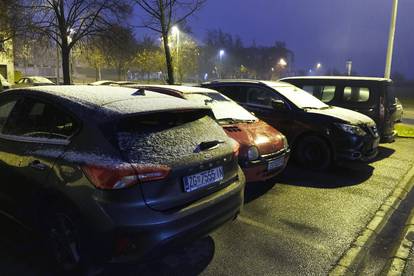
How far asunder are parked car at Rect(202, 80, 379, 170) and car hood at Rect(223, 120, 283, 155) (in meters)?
1.51

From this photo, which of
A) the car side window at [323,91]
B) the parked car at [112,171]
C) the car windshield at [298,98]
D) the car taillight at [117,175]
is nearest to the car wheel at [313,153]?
the car windshield at [298,98]

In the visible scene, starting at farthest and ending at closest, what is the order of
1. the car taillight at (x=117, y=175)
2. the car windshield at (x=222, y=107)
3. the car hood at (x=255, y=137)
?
the car windshield at (x=222, y=107) → the car hood at (x=255, y=137) → the car taillight at (x=117, y=175)

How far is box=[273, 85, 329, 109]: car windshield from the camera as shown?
7596mm

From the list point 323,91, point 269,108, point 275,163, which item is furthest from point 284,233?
point 323,91

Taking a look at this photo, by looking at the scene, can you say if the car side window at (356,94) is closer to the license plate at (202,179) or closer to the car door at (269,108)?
the car door at (269,108)

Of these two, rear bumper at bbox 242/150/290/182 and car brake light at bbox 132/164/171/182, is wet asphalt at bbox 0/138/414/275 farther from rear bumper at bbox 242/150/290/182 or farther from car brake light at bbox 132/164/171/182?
car brake light at bbox 132/164/171/182

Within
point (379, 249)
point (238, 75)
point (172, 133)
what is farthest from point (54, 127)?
point (238, 75)

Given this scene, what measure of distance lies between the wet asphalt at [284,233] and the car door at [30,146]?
1.97 ft

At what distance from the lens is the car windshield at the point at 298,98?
24.9 feet

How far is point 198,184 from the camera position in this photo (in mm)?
3332

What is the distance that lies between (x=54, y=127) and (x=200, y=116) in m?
1.35

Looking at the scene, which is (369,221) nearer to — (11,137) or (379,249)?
(379,249)

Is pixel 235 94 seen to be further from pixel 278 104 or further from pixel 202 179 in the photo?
pixel 202 179

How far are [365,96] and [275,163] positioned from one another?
4431 millimetres
